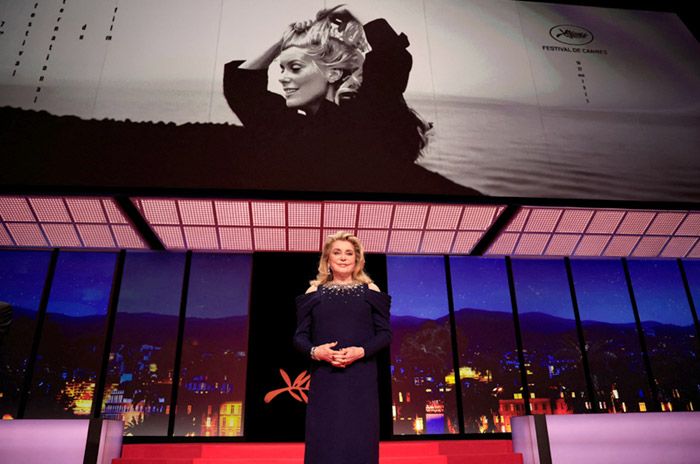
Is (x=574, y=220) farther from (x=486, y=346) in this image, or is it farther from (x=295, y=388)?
(x=295, y=388)

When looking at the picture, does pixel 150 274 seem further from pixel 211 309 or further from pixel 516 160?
pixel 516 160

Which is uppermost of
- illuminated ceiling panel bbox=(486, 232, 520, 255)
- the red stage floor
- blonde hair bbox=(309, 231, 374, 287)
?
illuminated ceiling panel bbox=(486, 232, 520, 255)

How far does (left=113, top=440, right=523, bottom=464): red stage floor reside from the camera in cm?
450

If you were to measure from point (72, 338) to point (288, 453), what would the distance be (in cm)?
371

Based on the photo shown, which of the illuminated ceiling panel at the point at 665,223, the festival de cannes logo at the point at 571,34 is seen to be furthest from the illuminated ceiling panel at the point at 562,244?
the festival de cannes logo at the point at 571,34

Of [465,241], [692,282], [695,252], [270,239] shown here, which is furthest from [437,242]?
[692,282]

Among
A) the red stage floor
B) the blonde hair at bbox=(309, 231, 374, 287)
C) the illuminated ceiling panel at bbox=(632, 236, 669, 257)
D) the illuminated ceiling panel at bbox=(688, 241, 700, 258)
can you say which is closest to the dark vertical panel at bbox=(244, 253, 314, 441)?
the red stage floor

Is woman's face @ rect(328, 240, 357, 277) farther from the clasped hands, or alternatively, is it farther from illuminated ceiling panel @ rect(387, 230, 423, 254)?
illuminated ceiling panel @ rect(387, 230, 423, 254)

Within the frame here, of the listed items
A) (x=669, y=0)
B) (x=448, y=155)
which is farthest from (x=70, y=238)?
(x=669, y=0)

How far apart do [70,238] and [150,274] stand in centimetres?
115

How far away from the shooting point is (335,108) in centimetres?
555

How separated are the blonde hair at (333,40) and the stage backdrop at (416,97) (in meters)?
0.21

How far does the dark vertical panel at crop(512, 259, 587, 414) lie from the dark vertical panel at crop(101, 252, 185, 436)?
203 inches

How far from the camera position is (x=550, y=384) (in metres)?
6.92
